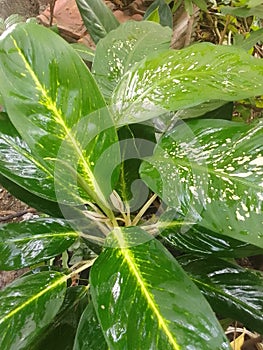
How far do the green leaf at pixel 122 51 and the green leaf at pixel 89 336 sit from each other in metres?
0.38

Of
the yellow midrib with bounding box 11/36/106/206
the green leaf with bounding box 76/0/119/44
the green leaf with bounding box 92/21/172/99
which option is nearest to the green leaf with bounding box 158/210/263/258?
the yellow midrib with bounding box 11/36/106/206

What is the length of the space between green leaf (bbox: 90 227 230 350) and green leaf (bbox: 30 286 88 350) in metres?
0.20

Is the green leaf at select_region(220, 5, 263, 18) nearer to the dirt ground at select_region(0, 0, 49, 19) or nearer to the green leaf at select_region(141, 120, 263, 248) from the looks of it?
the green leaf at select_region(141, 120, 263, 248)

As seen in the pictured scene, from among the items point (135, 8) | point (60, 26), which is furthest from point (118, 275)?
point (135, 8)

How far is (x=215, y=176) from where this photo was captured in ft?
1.75

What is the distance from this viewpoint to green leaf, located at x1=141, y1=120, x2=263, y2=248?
0.50m

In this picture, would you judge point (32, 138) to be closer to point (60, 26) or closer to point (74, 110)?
point (74, 110)

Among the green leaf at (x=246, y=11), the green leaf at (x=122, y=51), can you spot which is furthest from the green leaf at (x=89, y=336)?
the green leaf at (x=246, y=11)

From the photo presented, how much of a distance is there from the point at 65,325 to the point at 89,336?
0.12 meters

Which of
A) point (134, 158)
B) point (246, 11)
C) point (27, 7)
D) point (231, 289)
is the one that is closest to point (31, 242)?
point (134, 158)

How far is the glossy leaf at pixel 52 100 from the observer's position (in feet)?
→ 1.73

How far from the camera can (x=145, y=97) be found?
630 millimetres

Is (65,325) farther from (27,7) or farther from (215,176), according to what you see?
(27,7)

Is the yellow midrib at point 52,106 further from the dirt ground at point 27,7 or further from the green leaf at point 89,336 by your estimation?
the dirt ground at point 27,7
